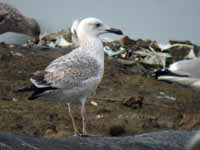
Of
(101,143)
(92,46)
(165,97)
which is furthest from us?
(165,97)

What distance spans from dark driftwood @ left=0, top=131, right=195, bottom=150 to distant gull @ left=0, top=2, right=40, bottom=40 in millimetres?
5954

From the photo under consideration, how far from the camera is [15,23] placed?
9750mm

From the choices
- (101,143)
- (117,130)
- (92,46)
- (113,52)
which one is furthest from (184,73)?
(101,143)

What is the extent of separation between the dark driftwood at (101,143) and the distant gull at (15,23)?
595cm

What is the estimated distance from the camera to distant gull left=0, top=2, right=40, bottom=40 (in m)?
9.49

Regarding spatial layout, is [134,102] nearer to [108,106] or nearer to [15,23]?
[108,106]

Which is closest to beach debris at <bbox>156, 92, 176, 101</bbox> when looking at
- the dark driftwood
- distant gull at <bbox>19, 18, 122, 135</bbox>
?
distant gull at <bbox>19, 18, 122, 135</bbox>

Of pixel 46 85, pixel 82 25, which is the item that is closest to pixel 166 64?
pixel 82 25

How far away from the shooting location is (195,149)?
2.07 metres

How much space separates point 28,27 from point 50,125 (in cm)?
429

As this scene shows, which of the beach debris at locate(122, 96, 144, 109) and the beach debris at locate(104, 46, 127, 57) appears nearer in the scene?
the beach debris at locate(122, 96, 144, 109)

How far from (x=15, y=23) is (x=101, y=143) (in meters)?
6.56

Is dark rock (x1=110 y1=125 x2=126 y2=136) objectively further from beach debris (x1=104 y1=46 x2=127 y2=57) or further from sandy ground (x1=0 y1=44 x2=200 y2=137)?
beach debris (x1=104 y1=46 x2=127 y2=57)

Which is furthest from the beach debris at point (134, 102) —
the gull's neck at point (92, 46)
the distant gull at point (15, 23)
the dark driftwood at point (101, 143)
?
the distant gull at point (15, 23)
